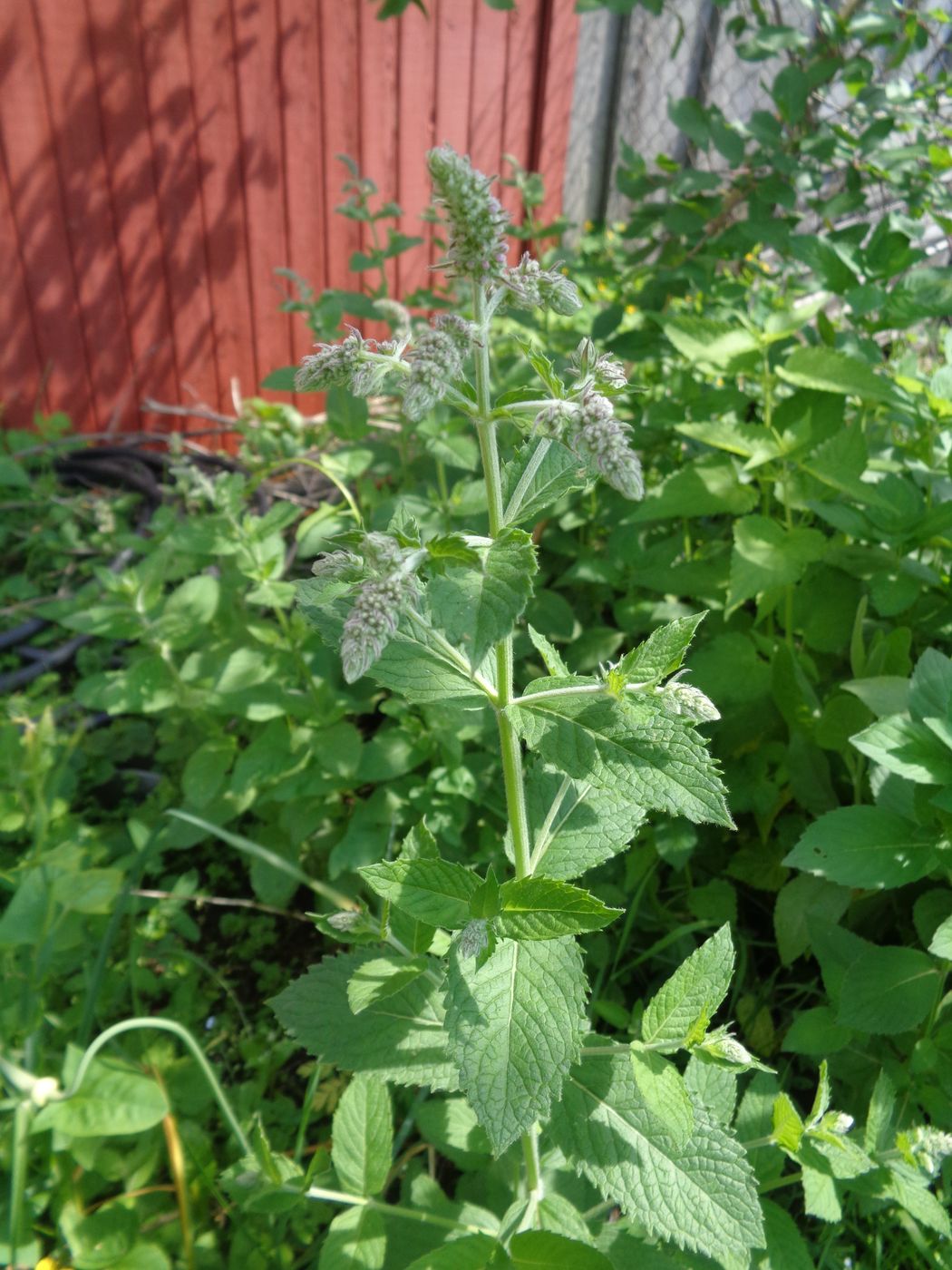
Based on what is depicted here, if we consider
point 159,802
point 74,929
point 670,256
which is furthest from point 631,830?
point 670,256

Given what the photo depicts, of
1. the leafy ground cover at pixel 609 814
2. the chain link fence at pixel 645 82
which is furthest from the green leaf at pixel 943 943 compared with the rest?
the chain link fence at pixel 645 82

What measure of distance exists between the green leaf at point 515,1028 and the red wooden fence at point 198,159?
4011mm

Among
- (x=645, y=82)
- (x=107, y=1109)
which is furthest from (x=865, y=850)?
(x=645, y=82)

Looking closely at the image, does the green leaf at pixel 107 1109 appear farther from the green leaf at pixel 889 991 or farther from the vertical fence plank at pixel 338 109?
the vertical fence plank at pixel 338 109

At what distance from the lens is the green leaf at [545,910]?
1.03 metres

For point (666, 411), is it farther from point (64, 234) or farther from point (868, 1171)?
point (64, 234)

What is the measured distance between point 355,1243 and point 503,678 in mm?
915

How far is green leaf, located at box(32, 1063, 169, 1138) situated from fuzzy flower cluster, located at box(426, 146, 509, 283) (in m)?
1.45

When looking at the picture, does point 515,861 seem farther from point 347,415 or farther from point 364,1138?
point 347,415

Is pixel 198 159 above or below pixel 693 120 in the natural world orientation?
below

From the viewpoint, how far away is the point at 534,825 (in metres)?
1.36

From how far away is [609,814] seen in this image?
1.33 metres

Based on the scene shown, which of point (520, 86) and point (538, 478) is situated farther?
point (520, 86)

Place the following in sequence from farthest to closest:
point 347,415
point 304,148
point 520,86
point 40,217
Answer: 1. point 520,86
2. point 304,148
3. point 40,217
4. point 347,415
